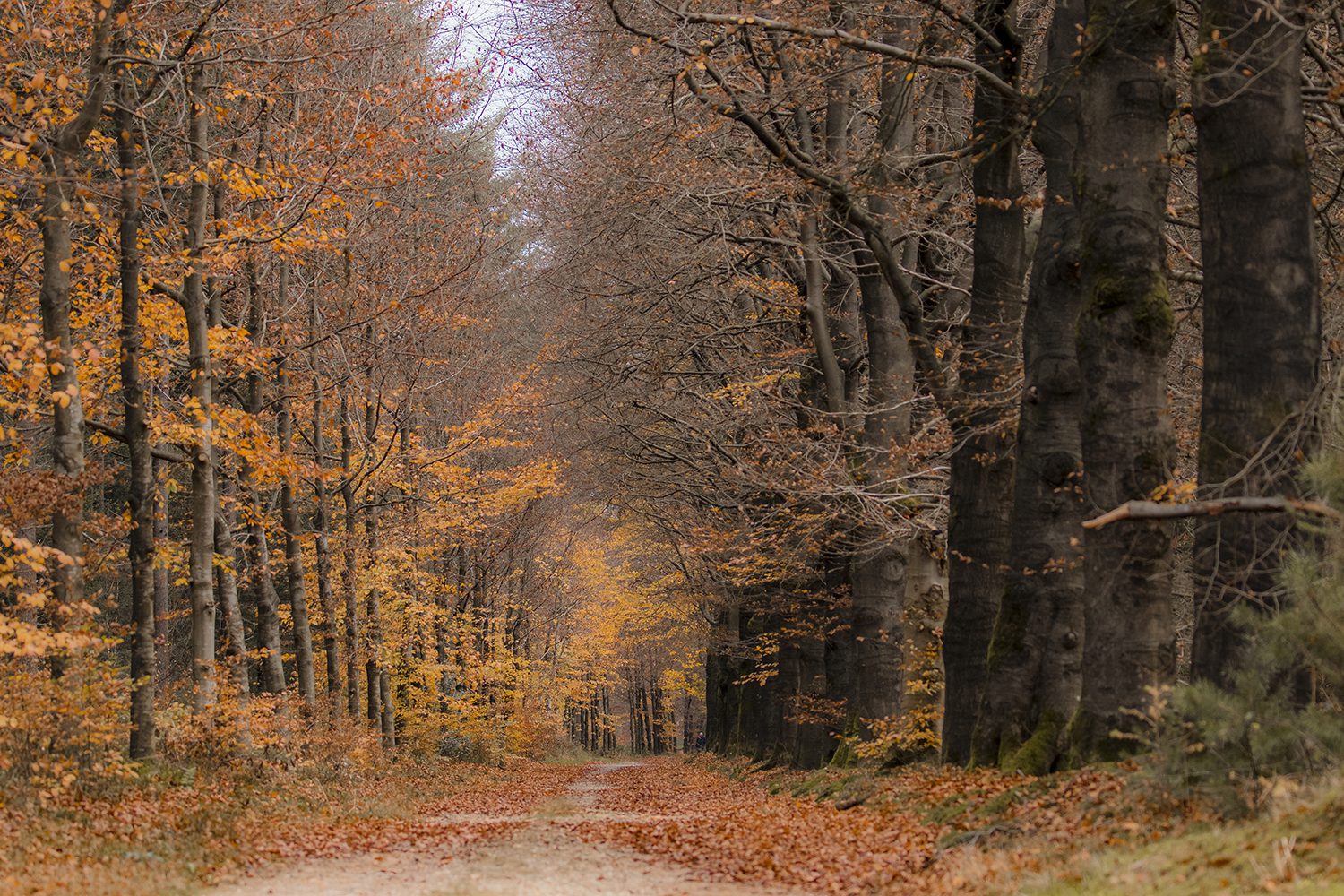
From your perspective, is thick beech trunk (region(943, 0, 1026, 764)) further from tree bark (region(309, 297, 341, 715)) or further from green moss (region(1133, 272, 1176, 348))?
tree bark (region(309, 297, 341, 715))

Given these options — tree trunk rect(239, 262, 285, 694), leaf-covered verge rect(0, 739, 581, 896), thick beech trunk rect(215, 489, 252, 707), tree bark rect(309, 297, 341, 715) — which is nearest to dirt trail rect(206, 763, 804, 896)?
leaf-covered verge rect(0, 739, 581, 896)

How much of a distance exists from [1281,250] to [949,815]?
5237 mm

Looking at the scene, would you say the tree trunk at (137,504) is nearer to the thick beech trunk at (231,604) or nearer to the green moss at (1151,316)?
the thick beech trunk at (231,604)

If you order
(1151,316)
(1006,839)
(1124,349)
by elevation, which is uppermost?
(1151,316)

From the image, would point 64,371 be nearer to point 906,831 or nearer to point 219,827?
point 219,827

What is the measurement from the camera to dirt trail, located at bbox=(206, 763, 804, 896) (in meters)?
8.48

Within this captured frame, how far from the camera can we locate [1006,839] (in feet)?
27.5

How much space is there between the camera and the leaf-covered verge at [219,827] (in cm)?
866

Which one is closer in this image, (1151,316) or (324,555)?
(1151,316)

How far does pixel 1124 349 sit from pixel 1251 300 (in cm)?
158

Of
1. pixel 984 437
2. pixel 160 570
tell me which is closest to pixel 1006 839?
pixel 984 437

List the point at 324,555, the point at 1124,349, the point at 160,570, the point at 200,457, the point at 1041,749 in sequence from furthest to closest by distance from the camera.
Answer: the point at 160,570 → the point at 324,555 → the point at 200,457 → the point at 1041,749 → the point at 1124,349

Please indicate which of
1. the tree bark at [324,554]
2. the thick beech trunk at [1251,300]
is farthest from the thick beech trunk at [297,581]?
the thick beech trunk at [1251,300]

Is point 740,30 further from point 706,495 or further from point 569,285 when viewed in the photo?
point 706,495
